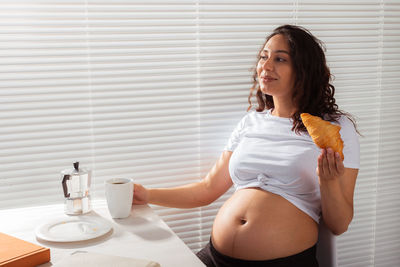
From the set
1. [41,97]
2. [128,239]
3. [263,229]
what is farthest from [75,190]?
[263,229]

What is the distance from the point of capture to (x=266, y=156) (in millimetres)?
1585

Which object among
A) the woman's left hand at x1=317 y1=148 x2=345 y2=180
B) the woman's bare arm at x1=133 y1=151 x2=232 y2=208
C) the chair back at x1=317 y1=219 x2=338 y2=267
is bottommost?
the chair back at x1=317 y1=219 x2=338 y2=267

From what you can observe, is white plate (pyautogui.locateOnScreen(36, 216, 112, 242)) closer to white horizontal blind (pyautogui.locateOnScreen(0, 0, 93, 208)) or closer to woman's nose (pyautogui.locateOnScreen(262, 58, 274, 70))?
white horizontal blind (pyautogui.locateOnScreen(0, 0, 93, 208))

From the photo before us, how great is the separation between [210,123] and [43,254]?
983 millimetres

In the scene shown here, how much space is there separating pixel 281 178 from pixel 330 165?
231mm

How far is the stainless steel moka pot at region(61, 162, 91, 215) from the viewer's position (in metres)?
1.39

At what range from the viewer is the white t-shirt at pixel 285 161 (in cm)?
151

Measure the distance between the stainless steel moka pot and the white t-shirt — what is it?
0.55 m

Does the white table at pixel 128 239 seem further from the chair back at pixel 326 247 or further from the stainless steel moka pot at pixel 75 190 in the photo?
the chair back at pixel 326 247

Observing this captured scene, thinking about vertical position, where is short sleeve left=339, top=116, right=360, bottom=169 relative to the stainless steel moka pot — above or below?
above

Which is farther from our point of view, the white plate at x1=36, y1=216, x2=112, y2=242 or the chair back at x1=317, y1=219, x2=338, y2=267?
the chair back at x1=317, y1=219, x2=338, y2=267

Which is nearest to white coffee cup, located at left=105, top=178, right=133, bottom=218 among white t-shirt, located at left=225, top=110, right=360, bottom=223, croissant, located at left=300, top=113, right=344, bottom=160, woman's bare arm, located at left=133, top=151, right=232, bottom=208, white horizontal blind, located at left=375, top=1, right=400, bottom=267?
woman's bare arm, located at left=133, top=151, right=232, bottom=208

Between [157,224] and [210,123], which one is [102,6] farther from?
[157,224]

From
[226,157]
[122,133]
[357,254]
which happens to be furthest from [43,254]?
[357,254]
